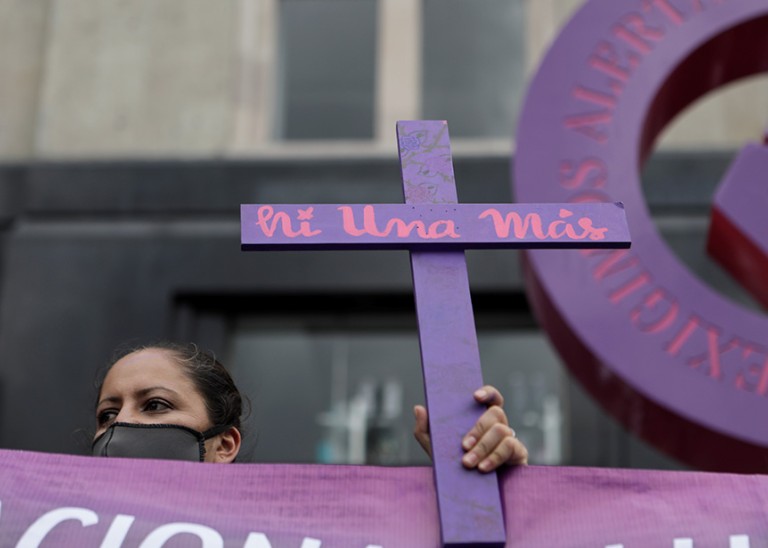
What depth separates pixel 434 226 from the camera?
2.14 meters

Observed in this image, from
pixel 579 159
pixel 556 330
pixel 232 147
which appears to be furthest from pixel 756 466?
pixel 232 147

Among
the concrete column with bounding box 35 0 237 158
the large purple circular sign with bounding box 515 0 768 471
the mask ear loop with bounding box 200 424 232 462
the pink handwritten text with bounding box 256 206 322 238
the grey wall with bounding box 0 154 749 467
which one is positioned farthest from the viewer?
the concrete column with bounding box 35 0 237 158

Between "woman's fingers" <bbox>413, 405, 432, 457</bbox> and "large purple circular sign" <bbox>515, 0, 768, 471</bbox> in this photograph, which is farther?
"large purple circular sign" <bbox>515, 0, 768, 471</bbox>

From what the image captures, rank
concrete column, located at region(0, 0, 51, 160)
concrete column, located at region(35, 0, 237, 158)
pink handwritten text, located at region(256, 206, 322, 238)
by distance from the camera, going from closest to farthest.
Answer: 1. pink handwritten text, located at region(256, 206, 322, 238)
2. concrete column, located at region(35, 0, 237, 158)
3. concrete column, located at region(0, 0, 51, 160)

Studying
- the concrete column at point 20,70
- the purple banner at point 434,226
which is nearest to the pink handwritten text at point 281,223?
the purple banner at point 434,226

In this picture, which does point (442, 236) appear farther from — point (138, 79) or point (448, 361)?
point (138, 79)

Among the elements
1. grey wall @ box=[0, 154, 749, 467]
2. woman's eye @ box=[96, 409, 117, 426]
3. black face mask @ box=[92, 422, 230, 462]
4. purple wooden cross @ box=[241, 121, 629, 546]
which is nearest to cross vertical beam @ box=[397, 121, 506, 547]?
purple wooden cross @ box=[241, 121, 629, 546]

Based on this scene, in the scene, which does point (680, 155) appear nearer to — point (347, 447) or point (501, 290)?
point (501, 290)

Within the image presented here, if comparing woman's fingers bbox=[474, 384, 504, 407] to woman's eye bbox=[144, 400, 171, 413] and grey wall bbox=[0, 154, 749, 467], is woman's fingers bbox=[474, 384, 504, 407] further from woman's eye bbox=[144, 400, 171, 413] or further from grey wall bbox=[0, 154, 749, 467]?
grey wall bbox=[0, 154, 749, 467]

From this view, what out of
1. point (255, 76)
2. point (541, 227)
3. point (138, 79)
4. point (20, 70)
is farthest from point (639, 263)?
point (20, 70)

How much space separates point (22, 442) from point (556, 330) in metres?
3.91

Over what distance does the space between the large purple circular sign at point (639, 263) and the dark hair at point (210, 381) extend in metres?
1.99

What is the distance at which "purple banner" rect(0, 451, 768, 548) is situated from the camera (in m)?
1.92

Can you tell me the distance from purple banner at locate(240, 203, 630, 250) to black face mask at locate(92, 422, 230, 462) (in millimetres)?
451
